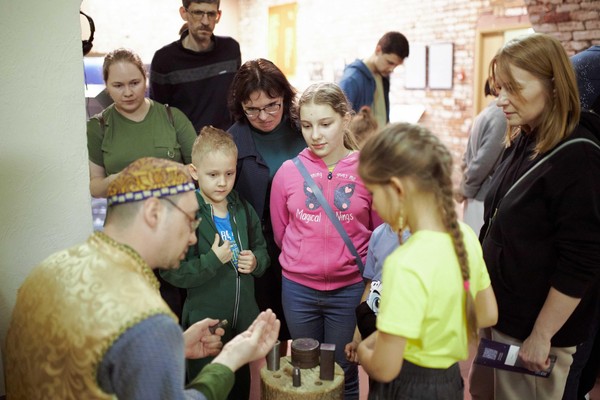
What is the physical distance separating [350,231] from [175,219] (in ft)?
3.78

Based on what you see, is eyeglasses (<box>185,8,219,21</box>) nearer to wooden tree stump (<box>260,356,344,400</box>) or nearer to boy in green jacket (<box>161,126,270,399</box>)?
boy in green jacket (<box>161,126,270,399</box>)

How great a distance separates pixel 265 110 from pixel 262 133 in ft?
0.50

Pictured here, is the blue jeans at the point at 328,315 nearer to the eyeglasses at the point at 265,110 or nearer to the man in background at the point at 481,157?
the eyeglasses at the point at 265,110

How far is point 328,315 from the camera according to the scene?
2.68 meters

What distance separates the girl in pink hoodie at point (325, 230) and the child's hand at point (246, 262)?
16 cm

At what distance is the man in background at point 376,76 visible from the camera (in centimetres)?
523

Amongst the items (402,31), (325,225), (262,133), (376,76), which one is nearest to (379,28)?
(402,31)

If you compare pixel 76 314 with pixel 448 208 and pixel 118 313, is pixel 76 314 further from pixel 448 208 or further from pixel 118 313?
pixel 448 208

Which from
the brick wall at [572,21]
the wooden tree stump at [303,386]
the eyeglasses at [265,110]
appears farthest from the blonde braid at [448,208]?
the brick wall at [572,21]

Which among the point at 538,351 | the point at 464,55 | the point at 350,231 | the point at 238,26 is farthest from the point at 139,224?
the point at 238,26

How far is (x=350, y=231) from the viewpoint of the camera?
2.61 metres

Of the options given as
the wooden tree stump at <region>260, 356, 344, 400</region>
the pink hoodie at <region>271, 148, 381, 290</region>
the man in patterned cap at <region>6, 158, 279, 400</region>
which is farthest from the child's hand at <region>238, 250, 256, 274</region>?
the man in patterned cap at <region>6, 158, 279, 400</region>

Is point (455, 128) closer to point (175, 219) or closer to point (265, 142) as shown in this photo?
point (265, 142)

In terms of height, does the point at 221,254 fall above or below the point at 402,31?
below
